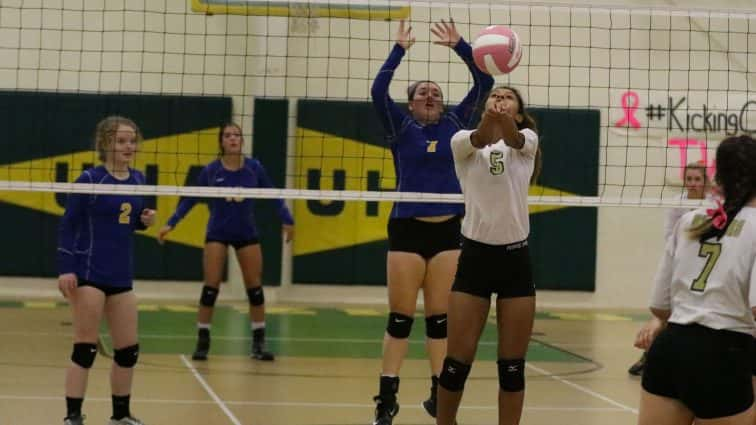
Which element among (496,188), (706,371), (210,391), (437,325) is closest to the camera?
(706,371)

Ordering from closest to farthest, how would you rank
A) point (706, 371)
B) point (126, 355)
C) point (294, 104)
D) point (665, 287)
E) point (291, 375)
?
1. point (706, 371)
2. point (665, 287)
3. point (126, 355)
4. point (291, 375)
5. point (294, 104)

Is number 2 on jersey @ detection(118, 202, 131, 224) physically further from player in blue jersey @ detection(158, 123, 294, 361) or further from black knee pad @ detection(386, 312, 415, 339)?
player in blue jersey @ detection(158, 123, 294, 361)

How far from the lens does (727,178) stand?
4602mm

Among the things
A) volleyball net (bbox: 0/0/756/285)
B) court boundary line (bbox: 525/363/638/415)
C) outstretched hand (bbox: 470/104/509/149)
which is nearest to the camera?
outstretched hand (bbox: 470/104/509/149)

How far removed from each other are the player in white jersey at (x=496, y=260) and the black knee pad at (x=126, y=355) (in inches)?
73.3

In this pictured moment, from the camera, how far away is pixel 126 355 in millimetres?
7012

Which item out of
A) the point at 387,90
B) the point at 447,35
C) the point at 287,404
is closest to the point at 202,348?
the point at 287,404

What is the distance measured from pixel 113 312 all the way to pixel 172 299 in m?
9.72

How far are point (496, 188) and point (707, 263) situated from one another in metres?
1.72

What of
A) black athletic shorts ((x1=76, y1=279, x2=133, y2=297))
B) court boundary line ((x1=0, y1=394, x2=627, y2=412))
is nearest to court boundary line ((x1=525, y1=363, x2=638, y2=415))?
court boundary line ((x1=0, y1=394, x2=627, y2=412))

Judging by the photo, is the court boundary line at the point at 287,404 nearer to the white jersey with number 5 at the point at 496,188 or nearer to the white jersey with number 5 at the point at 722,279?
the white jersey with number 5 at the point at 496,188

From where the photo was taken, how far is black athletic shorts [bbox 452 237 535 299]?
6.07 m

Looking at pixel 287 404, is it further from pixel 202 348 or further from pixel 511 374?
pixel 511 374

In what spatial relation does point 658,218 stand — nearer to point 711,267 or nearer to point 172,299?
point 172,299
